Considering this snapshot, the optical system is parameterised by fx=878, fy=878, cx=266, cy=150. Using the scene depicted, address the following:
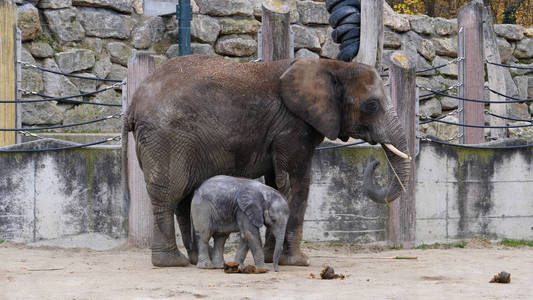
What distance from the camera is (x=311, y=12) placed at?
1348 cm

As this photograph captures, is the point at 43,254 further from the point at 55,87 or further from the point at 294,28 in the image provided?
the point at 294,28

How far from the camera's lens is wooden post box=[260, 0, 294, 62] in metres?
9.30

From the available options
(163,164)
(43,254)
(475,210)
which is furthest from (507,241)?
(43,254)

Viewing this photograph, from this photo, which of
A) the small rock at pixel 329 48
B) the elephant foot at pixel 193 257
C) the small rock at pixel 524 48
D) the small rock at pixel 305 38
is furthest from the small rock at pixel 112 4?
the small rock at pixel 524 48

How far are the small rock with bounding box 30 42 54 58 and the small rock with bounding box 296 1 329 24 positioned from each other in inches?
155

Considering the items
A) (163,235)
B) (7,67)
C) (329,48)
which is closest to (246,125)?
(163,235)

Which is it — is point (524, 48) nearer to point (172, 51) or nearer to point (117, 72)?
point (172, 51)

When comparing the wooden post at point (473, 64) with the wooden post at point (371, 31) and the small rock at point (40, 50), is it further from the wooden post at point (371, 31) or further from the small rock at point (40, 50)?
the small rock at point (40, 50)

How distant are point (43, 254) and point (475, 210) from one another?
15.4 ft

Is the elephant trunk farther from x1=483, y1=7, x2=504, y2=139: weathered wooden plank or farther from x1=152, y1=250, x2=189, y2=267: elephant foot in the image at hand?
x1=483, y1=7, x2=504, y2=139: weathered wooden plank

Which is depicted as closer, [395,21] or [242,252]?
[242,252]

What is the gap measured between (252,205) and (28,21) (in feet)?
18.4

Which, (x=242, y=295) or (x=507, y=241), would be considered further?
(x=507, y=241)

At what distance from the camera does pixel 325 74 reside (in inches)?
309
